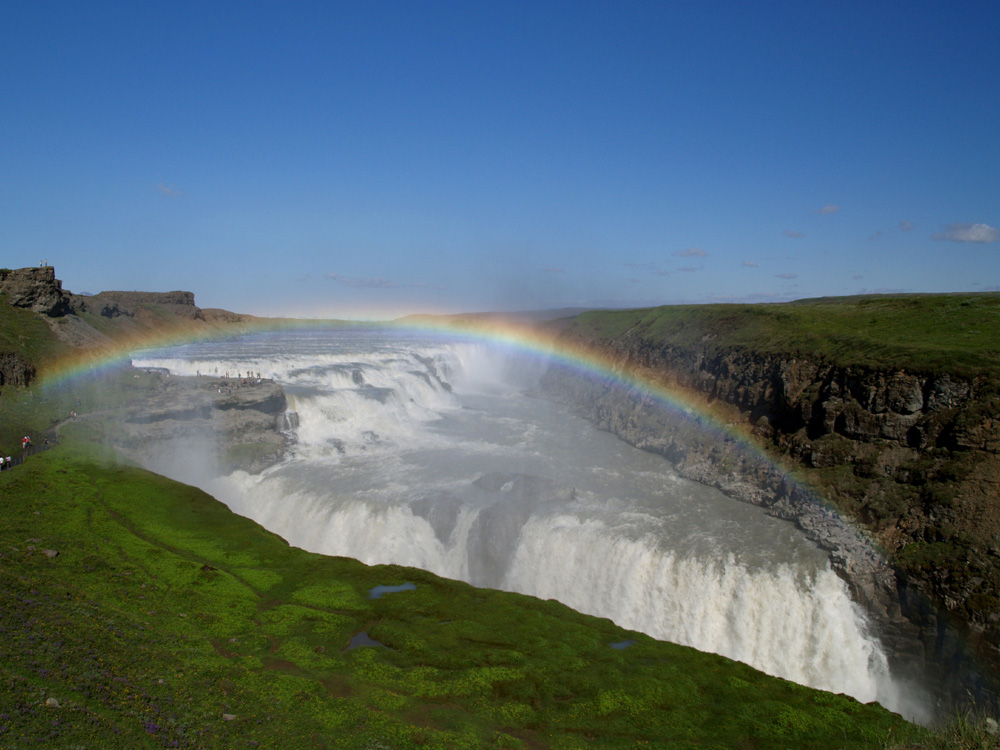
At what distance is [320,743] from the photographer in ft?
→ 33.6

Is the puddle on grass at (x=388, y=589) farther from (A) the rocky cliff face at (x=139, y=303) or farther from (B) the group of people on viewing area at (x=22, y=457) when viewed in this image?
(A) the rocky cliff face at (x=139, y=303)

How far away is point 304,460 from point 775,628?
2493cm

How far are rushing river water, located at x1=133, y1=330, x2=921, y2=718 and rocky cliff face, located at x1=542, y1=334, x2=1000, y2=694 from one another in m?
1.32

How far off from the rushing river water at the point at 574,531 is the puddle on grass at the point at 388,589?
508 centimetres

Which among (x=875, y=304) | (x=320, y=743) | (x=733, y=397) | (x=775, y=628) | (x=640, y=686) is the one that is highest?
(x=875, y=304)

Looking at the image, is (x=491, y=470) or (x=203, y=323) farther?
(x=203, y=323)

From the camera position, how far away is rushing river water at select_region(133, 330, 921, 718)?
19.2 meters

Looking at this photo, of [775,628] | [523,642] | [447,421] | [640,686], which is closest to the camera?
[640,686]

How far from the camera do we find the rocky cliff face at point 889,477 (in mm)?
18297

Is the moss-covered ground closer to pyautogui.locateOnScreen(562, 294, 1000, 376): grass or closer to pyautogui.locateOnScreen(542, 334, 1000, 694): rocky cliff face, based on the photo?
pyautogui.locateOnScreen(542, 334, 1000, 694): rocky cliff face

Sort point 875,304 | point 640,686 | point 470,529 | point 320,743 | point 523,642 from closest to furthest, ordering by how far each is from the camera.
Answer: point 320,743
point 640,686
point 523,642
point 470,529
point 875,304

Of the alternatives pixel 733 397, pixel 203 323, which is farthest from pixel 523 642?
pixel 203 323

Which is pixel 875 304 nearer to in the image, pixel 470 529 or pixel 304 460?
pixel 470 529

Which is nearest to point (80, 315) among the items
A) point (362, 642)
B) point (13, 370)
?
point (13, 370)
